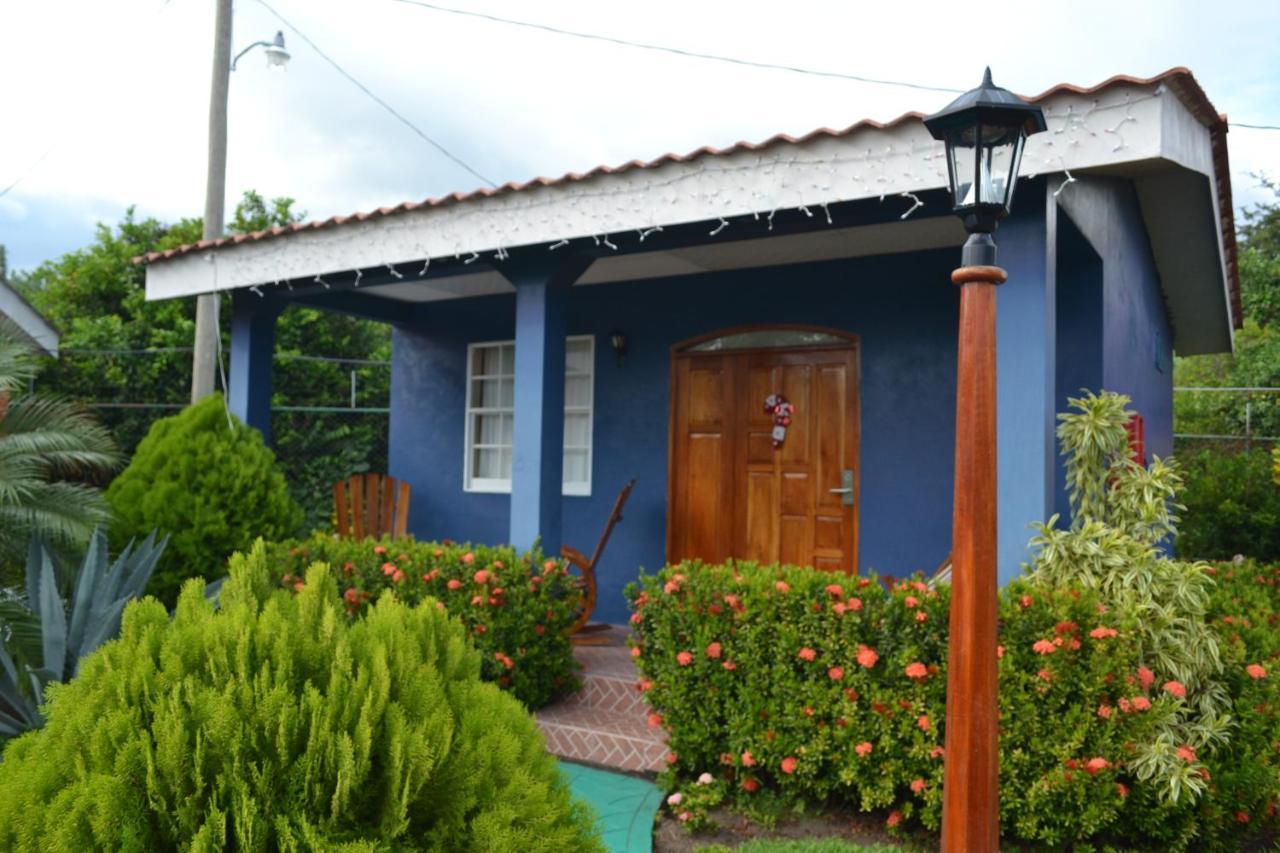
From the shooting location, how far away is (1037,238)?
13.0 feet

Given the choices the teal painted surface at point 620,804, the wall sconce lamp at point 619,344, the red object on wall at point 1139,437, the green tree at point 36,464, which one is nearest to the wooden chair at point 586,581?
the teal painted surface at point 620,804

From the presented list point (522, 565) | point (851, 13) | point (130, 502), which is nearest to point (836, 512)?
point (522, 565)

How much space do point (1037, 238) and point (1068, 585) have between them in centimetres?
152

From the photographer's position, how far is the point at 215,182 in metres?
8.50

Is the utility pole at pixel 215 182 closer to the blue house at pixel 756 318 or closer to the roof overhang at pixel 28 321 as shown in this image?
the blue house at pixel 756 318

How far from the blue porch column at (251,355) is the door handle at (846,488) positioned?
4387mm

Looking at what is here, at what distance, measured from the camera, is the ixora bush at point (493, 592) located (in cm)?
464

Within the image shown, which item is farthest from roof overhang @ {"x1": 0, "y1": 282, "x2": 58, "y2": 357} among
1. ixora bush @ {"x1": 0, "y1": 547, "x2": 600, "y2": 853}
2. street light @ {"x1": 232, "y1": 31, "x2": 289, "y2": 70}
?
ixora bush @ {"x1": 0, "y1": 547, "x2": 600, "y2": 853}

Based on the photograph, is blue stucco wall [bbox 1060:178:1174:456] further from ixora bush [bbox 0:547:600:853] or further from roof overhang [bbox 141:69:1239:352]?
ixora bush [bbox 0:547:600:853]

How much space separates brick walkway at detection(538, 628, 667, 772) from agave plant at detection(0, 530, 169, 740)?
2085 millimetres

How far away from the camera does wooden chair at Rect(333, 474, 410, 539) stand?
7.13 meters

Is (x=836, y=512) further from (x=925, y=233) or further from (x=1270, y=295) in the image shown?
(x=1270, y=295)

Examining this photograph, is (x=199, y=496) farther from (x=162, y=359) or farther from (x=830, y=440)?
(x=162, y=359)

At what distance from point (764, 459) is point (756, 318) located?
1016 millimetres
